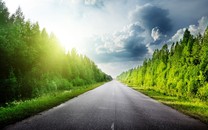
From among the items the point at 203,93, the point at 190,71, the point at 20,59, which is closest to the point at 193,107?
the point at 203,93

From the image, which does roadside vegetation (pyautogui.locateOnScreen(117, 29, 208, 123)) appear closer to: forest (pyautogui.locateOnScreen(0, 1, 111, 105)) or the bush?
the bush

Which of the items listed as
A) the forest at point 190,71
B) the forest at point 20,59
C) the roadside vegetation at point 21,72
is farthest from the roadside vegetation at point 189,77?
the forest at point 20,59

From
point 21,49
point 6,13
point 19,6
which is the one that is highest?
point 19,6

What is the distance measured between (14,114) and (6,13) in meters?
21.1

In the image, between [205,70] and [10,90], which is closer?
[10,90]

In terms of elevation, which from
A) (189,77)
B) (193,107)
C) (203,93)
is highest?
(189,77)

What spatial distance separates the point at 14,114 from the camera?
12.4m

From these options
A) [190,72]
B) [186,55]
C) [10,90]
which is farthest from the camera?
[186,55]

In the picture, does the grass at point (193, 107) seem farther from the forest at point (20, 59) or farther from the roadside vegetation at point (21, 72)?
the forest at point (20, 59)

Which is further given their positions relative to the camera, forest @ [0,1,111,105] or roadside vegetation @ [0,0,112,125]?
forest @ [0,1,111,105]

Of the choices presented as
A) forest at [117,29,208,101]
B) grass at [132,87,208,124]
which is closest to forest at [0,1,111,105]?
grass at [132,87,208,124]

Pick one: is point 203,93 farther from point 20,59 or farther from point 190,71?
point 20,59

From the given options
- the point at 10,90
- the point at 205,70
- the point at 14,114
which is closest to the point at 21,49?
the point at 10,90

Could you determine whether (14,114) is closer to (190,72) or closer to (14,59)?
(14,59)
